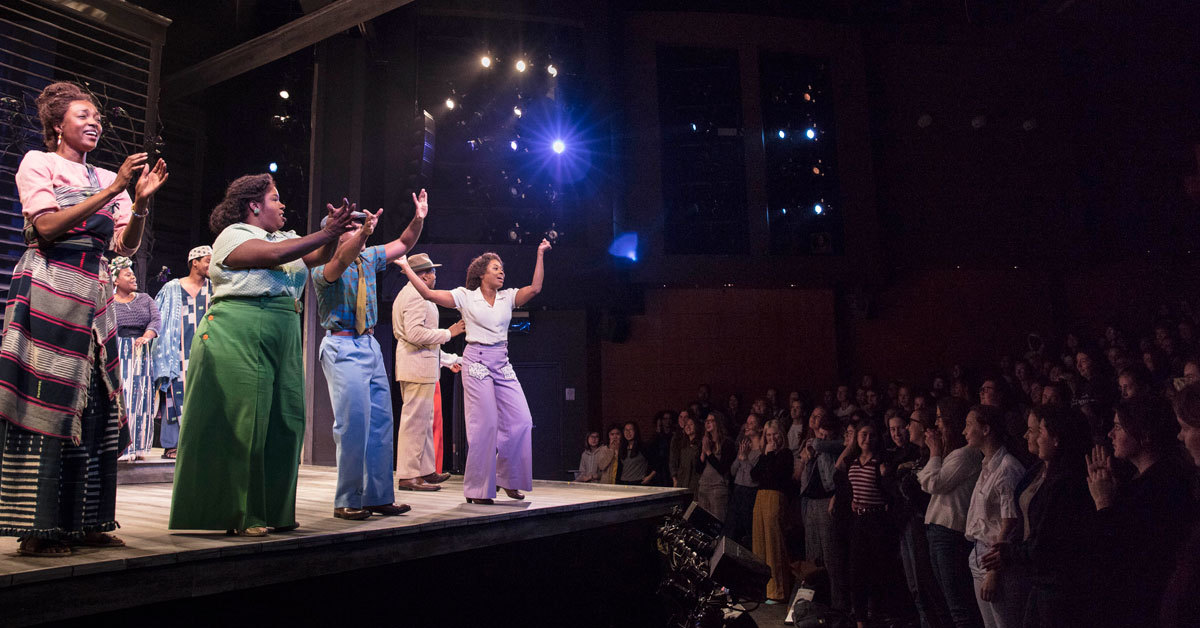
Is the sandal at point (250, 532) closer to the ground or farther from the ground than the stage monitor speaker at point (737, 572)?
farther from the ground

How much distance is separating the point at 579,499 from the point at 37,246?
307 centimetres

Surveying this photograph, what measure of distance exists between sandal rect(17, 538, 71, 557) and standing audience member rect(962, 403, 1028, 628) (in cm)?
452

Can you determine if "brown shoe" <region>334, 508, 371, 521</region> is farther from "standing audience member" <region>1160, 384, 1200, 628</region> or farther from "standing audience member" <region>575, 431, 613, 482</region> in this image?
"standing audience member" <region>575, 431, 613, 482</region>

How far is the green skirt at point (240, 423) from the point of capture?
2922 millimetres

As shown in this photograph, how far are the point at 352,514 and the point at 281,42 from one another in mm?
6254

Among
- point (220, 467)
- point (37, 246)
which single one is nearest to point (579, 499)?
point (220, 467)

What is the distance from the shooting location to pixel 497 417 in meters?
4.71

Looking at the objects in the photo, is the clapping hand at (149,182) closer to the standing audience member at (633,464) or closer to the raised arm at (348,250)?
the raised arm at (348,250)

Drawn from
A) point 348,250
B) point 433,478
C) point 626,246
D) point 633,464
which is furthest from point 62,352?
point 626,246

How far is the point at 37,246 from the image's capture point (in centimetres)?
260

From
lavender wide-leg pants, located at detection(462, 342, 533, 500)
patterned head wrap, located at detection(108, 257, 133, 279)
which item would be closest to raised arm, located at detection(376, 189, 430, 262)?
lavender wide-leg pants, located at detection(462, 342, 533, 500)

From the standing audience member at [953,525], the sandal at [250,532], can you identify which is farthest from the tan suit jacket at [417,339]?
the standing audience member at [953,525]

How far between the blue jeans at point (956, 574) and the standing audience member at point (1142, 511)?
39.3 inches

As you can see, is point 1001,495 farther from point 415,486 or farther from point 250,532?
point 250,532
